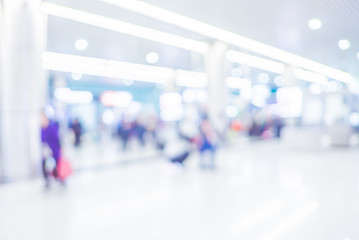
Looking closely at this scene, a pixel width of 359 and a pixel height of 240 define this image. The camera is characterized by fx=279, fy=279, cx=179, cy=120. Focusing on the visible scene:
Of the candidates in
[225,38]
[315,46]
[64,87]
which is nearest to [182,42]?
[225,38]

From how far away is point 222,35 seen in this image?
1016cm

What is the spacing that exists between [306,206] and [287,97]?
9.56 metres

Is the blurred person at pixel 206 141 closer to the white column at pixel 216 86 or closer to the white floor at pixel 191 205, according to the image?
the white floor at pixel 191 205

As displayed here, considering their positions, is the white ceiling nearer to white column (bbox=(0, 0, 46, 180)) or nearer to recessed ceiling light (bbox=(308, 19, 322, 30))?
recessed ceiling light (bbox=(308, 19, 322, 30))

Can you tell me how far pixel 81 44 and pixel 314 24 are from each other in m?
8.94

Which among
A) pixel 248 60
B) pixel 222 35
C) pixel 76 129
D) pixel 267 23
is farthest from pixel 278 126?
pixel 76 129

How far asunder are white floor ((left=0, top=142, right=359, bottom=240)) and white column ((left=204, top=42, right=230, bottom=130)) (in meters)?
4.41

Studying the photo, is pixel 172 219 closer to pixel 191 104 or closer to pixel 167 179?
pixel 167 179

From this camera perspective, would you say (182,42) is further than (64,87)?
No

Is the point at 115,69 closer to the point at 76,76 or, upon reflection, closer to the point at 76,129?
the point at 76,76

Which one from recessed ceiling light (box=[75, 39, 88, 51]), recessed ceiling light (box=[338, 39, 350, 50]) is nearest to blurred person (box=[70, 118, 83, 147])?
recessed ceiling light (box=[75, 39, 88, 51])

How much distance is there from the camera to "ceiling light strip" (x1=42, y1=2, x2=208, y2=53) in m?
7.63

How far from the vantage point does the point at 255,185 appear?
5824 millimetres

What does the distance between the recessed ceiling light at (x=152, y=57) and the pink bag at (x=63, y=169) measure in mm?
8794
